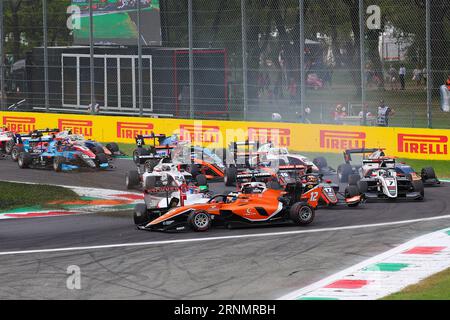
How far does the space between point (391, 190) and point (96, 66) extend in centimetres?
Answer: 1934

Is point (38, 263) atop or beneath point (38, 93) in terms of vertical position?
beneath

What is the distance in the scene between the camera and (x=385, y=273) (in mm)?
15594

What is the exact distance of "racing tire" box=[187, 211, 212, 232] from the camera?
19938mm

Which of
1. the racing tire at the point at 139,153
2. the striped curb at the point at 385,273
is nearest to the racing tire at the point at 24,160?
the racing tire at the point at 139,153

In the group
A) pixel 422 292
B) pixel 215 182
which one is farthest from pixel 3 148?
pixel 422 292

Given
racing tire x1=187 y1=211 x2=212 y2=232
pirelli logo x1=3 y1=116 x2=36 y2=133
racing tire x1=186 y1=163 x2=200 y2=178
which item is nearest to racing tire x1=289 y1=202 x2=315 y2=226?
racing tire x1=187 y1=211 x2=212 y2=232

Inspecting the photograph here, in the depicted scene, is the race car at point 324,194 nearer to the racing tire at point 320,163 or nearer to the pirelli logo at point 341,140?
the racing tire at point 320,163

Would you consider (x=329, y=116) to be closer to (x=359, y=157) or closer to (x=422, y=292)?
(x=359, y=157)

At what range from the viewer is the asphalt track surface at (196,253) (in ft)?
48.8

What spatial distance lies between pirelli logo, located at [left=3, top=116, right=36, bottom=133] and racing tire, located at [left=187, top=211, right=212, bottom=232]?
22.1 meters

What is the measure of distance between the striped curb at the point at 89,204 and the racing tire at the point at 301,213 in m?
5.10

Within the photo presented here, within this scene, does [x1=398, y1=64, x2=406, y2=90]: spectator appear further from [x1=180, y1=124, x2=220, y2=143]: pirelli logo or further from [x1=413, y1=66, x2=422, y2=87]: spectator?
[x1=180, y1=124, x2=220, y2=143]: pirelli logo

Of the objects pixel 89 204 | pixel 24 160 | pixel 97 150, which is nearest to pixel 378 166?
pixel 89 204

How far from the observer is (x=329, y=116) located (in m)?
35.0
